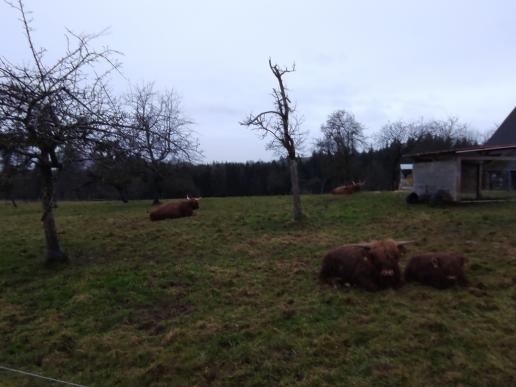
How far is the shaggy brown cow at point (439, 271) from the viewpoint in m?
6.27

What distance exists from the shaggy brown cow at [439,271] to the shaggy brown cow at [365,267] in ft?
0.99

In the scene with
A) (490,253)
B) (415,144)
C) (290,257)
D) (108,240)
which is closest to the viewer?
(490,253)

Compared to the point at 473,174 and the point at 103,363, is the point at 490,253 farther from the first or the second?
the point at 473,174

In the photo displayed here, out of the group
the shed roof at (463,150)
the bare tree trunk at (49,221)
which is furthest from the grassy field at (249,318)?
the shed roof at (463,150)

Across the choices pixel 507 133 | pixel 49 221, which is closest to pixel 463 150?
pixel 49 221

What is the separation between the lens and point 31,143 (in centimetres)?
777

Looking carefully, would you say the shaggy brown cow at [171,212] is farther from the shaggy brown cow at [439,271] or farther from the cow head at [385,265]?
the shaggy brown cow at [439,271]

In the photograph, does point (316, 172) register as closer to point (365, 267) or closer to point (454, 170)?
point (454, 170)

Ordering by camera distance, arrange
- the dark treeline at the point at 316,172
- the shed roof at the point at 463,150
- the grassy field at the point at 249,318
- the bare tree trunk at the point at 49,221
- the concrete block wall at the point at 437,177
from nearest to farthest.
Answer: the grassy field at the point at 249,318
the bare tree trunk at the point at 49,221
the shed roof at the point at 463,150
the concrete block wall at the point at 437,177
the dark treeline at the point at 316,172

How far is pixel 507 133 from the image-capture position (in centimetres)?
3000

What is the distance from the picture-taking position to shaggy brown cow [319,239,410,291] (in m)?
6.35

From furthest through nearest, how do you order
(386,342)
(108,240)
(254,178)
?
1. (254,178)
2. (108,240)
3. (386,342)

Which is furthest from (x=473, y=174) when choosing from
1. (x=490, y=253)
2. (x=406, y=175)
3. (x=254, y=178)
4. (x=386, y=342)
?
(x=254, y=178)

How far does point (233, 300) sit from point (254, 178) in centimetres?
4971
